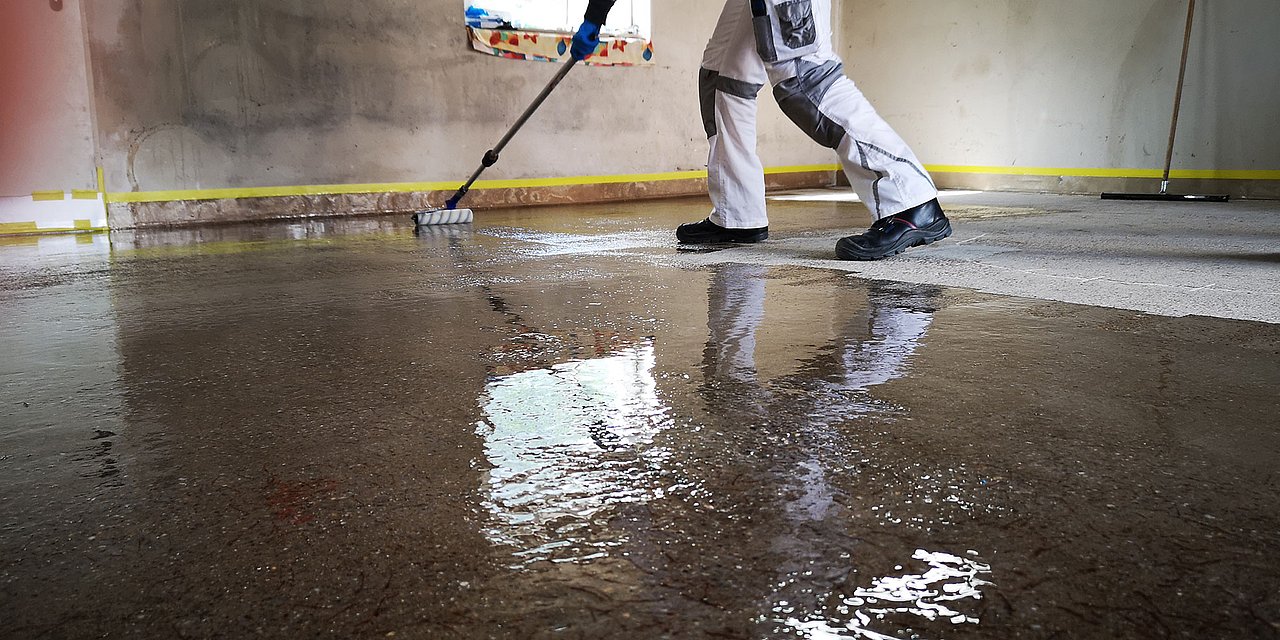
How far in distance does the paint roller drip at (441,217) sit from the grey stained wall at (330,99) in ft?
3.96

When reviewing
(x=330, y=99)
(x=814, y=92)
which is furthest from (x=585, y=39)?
(x=330, y=99)

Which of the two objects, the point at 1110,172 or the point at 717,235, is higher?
the point at 1110,172

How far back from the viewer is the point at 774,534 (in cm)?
75

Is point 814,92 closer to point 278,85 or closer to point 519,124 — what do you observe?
point 519,124

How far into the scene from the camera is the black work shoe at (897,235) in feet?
8.27

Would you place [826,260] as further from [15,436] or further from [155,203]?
[155,203]

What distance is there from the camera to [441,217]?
4.21 metres

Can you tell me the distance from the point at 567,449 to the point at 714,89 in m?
2.24

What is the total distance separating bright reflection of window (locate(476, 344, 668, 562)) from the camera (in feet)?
2.52

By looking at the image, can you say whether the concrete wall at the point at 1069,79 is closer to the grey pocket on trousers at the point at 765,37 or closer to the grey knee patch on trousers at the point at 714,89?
the grey knee patch on trousers at the point at 714,89

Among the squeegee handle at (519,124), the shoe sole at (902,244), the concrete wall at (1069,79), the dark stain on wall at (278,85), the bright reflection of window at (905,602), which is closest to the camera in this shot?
the bright reflection of window at (905,602)

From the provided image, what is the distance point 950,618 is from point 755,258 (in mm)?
2066

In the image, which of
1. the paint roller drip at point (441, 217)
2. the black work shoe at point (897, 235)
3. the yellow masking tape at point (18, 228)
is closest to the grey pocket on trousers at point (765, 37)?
the black work shoe at point (897, 235)

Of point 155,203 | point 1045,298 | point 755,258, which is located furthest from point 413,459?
point 155,203
